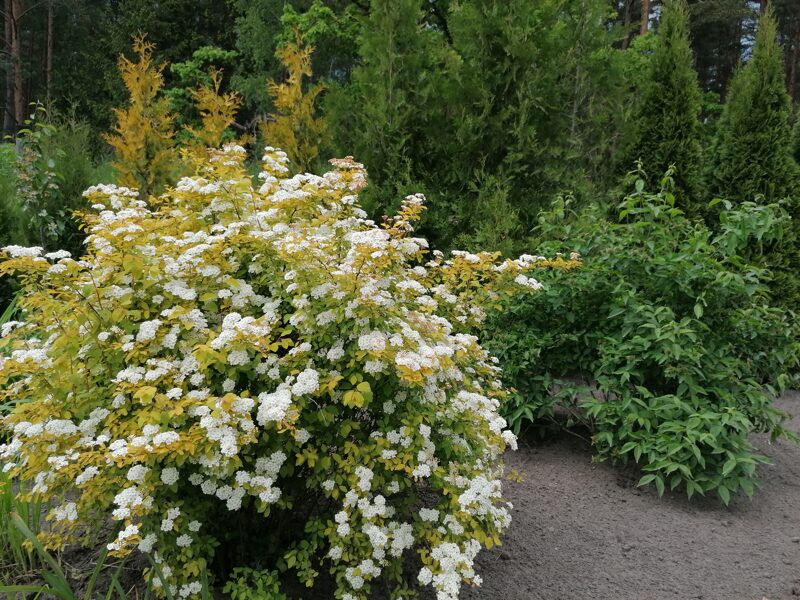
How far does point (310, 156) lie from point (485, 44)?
224 centimetres

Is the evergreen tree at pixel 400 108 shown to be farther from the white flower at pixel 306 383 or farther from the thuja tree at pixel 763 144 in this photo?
the thuja tree at pixel 763 144

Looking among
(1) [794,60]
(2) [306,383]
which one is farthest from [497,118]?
(1) [794,60]

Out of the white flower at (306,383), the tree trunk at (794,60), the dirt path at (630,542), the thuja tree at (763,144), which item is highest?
the tree trunk at (794,60)

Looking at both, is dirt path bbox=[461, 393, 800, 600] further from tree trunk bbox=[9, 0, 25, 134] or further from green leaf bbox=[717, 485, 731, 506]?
tree trunk bbox=[9, 0, 25, 134]

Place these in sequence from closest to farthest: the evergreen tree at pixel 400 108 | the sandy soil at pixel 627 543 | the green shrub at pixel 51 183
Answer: the sandy soil at pixel 627 543, the evergreen tree at pixel 400 108, the green shrub at pixel 51 183

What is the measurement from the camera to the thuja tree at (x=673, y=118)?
597 cm

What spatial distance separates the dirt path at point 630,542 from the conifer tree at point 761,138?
3815mm

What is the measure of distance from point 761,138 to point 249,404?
649 cm

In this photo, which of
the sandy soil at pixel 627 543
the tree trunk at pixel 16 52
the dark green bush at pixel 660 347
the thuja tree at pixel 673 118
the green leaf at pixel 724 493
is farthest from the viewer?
the tree trunk at pixel 16 52

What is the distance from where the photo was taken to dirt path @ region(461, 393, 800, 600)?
2.29 meters

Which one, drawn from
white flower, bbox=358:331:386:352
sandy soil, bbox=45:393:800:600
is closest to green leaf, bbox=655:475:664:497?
sandy soil, bbox=45:393:800:600

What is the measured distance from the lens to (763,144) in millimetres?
6090

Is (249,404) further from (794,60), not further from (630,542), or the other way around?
(794,60)

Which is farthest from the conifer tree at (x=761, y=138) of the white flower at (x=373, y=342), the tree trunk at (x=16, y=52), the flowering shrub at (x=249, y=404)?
the tree trunk at (x=16, y=52)
